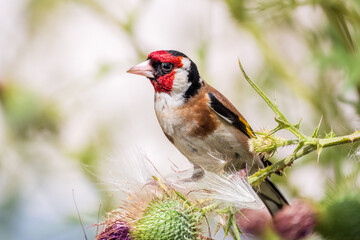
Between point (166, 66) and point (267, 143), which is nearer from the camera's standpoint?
point (267, 143)

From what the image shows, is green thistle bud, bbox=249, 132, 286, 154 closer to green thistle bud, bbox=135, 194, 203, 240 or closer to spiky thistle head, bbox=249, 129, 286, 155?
spiky thistle head, bbox=249, 129, 286, 155

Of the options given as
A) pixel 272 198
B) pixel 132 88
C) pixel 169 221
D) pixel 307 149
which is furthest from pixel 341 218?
pixel 132 88

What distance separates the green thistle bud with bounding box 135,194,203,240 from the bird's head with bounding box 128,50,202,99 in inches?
10.3

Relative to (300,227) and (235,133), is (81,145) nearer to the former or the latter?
(235,133)

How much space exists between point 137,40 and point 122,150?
73 cm

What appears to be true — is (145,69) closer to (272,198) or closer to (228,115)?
(228,115)

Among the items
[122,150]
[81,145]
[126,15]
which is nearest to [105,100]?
[81,145]

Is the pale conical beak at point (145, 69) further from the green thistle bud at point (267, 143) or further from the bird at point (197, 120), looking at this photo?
the green thistle bud at point (267, 143)

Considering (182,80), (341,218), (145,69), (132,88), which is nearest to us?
(341,218)

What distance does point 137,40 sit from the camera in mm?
1739

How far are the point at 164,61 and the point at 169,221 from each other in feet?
1.20

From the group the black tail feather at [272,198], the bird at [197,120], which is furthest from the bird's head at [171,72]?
the black tail feather at [272,198]

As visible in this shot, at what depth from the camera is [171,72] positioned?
1.10 metres

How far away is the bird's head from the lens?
3.45ft
